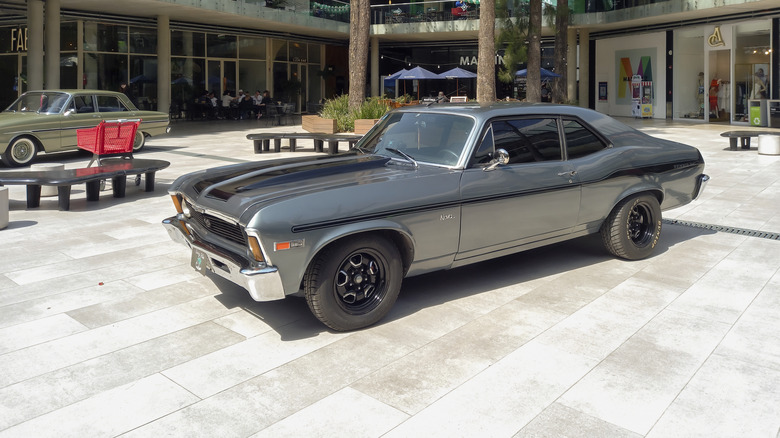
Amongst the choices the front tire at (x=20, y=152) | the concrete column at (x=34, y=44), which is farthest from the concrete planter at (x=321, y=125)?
the concrete column at (x=34, y=44)

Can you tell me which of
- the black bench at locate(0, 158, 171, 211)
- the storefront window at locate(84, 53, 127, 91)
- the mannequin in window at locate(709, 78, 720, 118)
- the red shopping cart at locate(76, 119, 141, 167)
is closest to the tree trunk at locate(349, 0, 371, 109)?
the red shopping cart at locate(76, 119, 141, 167)

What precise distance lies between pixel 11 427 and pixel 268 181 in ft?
7.36

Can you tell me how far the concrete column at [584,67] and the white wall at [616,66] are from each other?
16.9 inches

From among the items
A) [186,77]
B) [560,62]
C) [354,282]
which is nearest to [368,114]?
[560,62]

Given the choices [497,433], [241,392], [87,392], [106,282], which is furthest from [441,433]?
[106,282]

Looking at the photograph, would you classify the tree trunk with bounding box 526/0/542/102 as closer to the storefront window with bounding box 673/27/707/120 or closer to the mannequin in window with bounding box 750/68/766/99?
the mannequin in window with bounding box 750/68/766/99

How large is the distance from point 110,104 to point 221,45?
1675 cm

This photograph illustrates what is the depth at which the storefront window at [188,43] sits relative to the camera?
29.9m

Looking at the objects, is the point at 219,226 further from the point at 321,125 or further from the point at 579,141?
the point at 321,125

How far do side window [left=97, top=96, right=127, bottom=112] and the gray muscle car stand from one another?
11512 millimetres

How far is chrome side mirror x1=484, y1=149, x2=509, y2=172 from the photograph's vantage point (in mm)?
5195

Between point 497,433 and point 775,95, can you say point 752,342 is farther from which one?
point 775,95

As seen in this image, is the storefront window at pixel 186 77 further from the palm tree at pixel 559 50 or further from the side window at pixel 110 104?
the palm tree at pixel 559 50

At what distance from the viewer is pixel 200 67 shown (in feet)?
102
